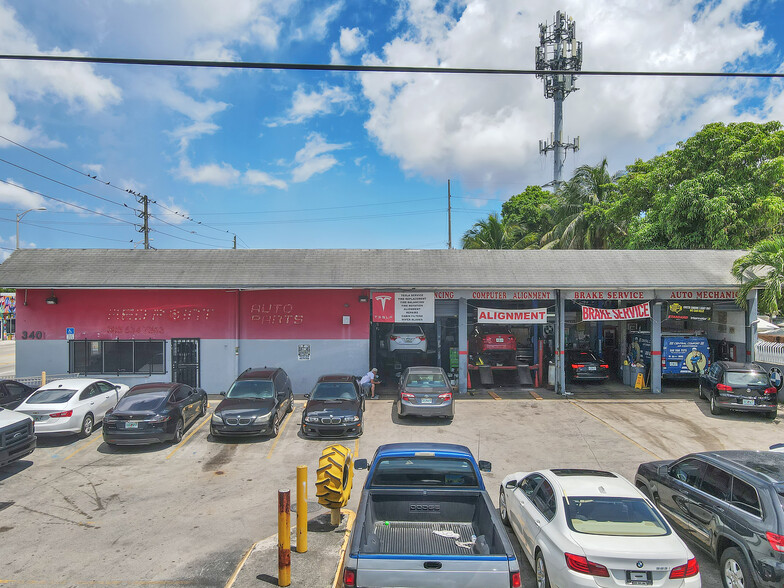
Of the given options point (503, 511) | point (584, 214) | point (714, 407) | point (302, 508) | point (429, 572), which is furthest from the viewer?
point (584, 214)

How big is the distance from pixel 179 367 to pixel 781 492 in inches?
707

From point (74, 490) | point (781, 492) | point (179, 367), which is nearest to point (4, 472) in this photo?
point (74, 490)

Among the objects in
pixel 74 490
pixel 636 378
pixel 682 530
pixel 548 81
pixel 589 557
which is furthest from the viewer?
pixel 548 81

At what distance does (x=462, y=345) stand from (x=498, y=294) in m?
2.30

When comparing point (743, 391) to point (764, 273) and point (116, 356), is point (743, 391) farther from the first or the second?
point (116, 356)

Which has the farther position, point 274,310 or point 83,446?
point 274,310

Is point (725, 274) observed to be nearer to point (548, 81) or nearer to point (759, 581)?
point (759, 581)

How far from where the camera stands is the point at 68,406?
12953mm

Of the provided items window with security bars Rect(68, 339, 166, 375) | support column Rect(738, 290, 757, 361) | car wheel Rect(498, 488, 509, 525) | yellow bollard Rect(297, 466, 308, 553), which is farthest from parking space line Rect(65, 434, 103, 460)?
support column Rect(738, 290, 757, 361)

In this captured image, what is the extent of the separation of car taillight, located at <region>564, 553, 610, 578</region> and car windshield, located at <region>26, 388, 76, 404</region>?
42.4ft

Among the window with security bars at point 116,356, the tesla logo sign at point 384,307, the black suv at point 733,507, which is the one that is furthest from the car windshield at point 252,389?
the black suv at point 733,507

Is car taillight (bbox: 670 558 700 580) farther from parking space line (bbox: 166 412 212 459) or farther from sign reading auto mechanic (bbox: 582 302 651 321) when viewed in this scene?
sign reading auto mechanic (bbox: 582 302 651 321)

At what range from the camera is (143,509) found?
8.89 metres

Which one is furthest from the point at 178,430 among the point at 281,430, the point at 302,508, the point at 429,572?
the point at 429,572
